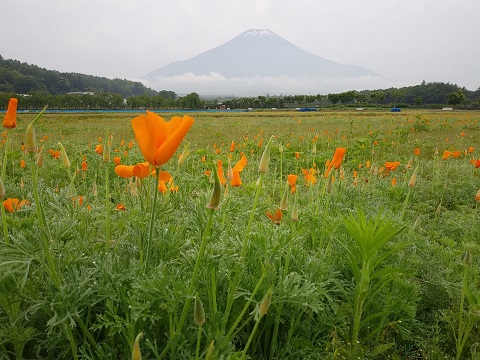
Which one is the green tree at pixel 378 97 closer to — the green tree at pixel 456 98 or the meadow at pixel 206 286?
the green tree at pixel 456 98

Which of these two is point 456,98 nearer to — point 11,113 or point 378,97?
point 378,97

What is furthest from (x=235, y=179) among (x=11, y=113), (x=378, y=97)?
(x=378, y=97)

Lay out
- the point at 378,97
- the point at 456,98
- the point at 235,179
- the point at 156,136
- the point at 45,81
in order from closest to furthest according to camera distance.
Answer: the point at 156,136, the point at 235,179, the point at 456,98, the point at 45,81, the point at 378,97

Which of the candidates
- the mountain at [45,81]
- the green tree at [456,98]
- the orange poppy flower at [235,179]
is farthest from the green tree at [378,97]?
the orange poppy flower at [235,179]

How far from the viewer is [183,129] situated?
1114mm

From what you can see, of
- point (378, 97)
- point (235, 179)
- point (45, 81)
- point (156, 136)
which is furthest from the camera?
point (378, 97)

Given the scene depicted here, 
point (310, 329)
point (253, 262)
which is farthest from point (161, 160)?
point (310, 329)

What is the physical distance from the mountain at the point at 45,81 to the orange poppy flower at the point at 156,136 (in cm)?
7715

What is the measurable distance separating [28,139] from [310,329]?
150 cm

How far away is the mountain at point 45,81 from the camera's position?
227ft

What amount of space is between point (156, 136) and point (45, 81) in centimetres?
9427

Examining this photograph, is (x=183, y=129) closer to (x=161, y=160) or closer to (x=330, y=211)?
(x=161, y=160)

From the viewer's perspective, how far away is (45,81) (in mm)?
80625

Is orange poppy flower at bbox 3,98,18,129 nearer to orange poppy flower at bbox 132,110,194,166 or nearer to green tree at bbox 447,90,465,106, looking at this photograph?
orange poppy flower at bbox 132,110,194,166
